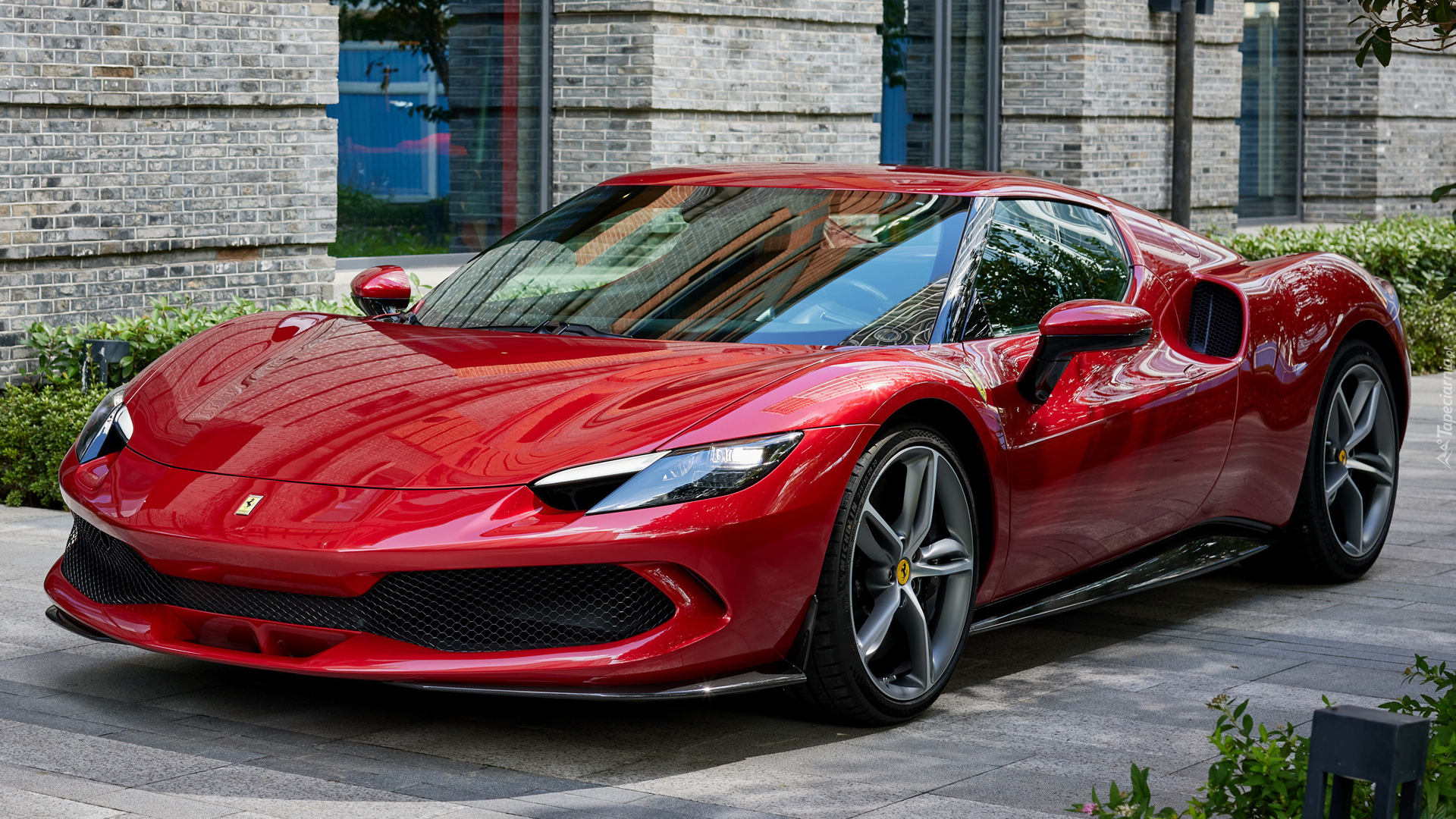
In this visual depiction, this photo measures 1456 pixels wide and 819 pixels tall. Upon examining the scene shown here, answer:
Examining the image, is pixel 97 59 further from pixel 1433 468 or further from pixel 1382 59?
pixel 1433 468

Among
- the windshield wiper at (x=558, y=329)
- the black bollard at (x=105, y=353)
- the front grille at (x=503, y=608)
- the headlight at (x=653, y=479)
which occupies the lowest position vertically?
the front grille at (x=503, y=608)

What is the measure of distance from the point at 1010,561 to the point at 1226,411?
1145mm

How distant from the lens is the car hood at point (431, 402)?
4.00 m

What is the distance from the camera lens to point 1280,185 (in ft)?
61.4

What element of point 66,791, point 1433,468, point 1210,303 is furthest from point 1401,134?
point 66,791

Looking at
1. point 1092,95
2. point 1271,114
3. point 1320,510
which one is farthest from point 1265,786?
point 1271,114

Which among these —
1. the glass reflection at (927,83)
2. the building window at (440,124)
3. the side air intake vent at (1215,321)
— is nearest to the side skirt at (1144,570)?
the side air intake vent at (1215,321)

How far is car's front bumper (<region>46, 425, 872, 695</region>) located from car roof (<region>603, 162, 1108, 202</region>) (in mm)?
1308

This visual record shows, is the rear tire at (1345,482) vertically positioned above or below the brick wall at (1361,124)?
below

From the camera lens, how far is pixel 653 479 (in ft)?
12.8

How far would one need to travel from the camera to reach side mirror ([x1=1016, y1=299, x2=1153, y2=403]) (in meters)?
4.63

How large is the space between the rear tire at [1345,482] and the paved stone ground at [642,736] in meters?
0.58

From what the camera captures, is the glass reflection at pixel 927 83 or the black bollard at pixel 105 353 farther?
the glass reflection at pixel 927 83

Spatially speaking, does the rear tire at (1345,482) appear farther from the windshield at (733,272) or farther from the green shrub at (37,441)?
the green shrub at (37,441)
